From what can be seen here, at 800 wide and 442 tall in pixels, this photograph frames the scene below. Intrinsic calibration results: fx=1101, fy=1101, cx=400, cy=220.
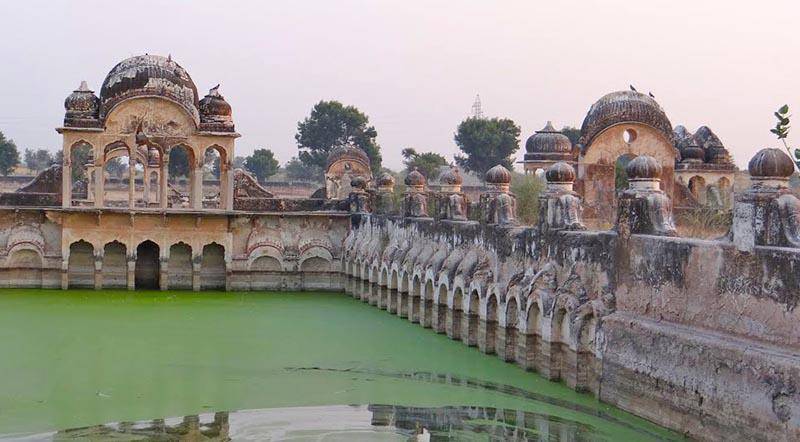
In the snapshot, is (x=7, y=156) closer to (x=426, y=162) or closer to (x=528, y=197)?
(x=426, y=162)

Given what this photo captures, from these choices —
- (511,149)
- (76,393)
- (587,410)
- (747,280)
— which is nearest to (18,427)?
(76,393)

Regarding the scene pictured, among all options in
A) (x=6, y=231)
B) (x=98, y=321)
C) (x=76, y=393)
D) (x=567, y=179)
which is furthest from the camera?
(x=6, y=231)

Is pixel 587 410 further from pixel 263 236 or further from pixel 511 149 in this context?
pixel 511 149

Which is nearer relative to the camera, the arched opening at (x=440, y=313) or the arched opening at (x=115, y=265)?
the arched opening at (x=440, y=313)

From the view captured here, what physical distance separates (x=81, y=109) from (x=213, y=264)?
3.54 metres

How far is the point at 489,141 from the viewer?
48.4m

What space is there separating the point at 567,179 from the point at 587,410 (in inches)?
117

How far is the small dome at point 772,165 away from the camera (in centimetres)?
781

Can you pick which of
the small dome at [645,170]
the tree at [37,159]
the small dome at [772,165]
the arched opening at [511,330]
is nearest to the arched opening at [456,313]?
the arched opening at [511,330]

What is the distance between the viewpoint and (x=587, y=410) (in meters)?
9.46

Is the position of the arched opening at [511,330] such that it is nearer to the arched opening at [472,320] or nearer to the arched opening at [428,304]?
the arched opening at [472,320]

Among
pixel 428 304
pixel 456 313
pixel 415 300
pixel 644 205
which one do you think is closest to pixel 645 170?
pixel 644 205

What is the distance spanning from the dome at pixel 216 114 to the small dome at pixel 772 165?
1321 centimetres

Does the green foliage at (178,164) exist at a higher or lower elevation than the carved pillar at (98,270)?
higher
